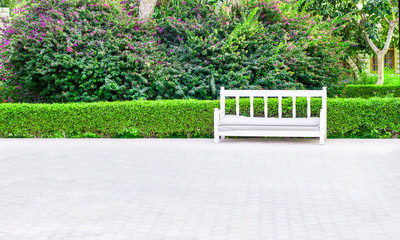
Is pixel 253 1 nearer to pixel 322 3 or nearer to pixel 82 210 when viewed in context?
pixel 322 3

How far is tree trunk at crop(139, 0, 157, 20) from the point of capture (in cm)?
1586

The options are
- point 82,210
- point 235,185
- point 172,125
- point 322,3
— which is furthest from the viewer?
point 322,3

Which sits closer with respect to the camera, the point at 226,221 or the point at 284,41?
the point at 226,221

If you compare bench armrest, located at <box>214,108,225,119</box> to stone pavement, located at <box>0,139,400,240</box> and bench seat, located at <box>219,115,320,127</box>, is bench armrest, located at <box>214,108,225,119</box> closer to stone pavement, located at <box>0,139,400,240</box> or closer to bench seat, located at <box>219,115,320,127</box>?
bench seat, located at <box>219,115,320,127</box>

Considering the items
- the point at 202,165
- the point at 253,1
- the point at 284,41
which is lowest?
the point at 202,165

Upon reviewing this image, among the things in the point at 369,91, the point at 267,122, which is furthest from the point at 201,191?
the point at 369,91

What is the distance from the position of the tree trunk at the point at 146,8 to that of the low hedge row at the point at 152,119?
4.68m

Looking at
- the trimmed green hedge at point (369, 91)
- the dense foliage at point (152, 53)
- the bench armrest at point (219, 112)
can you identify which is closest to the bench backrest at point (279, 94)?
the bench armrest at point (219, 112)

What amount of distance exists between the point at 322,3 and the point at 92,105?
14.2 m

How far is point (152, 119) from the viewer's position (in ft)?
39.0

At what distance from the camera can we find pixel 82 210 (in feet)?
19.2

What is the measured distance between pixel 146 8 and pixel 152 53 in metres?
2.13

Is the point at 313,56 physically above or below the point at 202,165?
above

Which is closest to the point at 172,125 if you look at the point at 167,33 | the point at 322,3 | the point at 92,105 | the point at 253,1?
the point at 92,105
